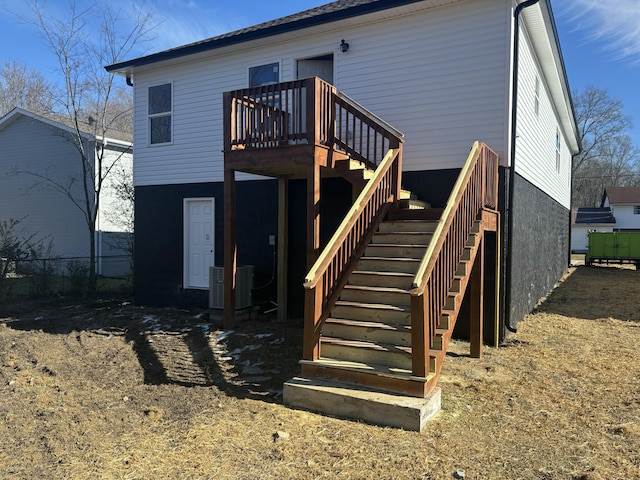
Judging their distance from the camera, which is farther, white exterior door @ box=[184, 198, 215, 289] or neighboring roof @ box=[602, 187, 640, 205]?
neighboring roof @ box=[602, 187, 640, 205]

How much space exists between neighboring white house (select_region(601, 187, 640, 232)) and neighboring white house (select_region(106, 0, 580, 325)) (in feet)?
100

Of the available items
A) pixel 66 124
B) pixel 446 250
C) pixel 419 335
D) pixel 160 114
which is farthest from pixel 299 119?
pixel 66 124

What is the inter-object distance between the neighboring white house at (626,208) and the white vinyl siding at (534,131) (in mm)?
28937

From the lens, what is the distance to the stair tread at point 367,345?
4.54 meters

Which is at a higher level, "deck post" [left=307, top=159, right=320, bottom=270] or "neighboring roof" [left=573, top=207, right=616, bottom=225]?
"neighboring roof" [left=573, top=207, right=616, bottom=225]

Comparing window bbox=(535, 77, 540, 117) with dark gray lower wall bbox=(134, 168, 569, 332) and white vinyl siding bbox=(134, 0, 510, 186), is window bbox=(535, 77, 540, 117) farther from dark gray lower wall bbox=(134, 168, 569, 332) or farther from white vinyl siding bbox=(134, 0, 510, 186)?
white vinyl siding bbox=(134, 0, 510, 186)

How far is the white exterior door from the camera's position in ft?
32.9

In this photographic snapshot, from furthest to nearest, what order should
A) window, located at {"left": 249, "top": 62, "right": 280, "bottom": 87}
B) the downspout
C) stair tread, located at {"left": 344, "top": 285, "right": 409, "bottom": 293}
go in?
window, located at {"left": 249, "top": 62, "right": 280, "bottom": 87} < the downspout < stair tread, located at {"left": 344, "top": 285, "right": 409, "bottom": 293}

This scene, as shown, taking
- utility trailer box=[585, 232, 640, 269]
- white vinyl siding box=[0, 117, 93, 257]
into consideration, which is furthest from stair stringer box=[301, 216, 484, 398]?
utility trailer box=[585, 232, 640, 269]

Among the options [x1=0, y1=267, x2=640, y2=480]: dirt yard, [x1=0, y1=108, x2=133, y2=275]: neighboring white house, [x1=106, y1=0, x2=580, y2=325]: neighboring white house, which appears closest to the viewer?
[x1=0, y1=267, x2=640, y2=480]: dirt yard

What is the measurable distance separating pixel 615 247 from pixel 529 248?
50.5 feet

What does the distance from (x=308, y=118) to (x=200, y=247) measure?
4.70 meters

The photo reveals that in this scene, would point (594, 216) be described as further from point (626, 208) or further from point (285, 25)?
point (285, 25)

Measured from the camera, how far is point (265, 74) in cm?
935
